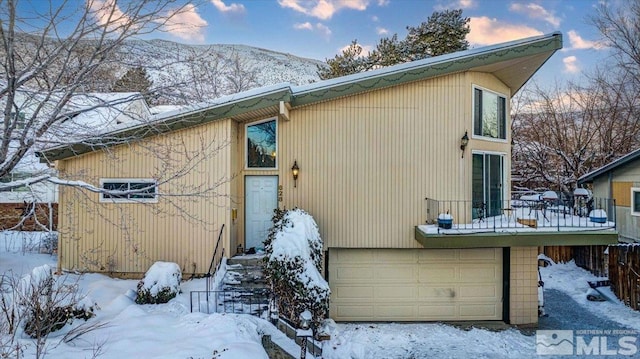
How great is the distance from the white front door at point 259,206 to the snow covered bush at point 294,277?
2.28 m

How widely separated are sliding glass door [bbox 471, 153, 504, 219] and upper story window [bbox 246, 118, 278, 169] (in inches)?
203

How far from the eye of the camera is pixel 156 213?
844cm

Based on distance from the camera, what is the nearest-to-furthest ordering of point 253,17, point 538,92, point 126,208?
point 126,208
point 253,17
point 538,92

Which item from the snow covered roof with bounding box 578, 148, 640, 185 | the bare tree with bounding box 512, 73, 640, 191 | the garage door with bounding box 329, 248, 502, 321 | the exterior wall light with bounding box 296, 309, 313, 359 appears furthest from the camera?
the bare tree with bounding box 512, 73, 640, 191

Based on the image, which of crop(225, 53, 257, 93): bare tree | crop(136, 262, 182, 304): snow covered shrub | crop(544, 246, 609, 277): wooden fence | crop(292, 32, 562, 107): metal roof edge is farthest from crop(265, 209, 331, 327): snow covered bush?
crop(225, 53, 257, 93): bare tree

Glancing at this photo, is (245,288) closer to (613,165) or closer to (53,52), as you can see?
(53,52)

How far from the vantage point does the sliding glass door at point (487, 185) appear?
9.26 m

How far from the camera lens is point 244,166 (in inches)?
374

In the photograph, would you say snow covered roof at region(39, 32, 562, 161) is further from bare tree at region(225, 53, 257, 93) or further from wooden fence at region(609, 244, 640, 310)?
bare tree at region(225, 53, 257, 93)

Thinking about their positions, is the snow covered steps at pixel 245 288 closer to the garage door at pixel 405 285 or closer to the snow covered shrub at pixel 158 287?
the snow covered shrub at pixel 158 287

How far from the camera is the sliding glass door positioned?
926 centimetres

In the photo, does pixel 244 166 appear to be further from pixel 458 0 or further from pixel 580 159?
pixel 580 159

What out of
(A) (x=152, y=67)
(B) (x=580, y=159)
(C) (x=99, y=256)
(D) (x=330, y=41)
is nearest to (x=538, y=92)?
(B) (x=580, y=159)

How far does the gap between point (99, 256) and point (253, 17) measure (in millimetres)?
9060
